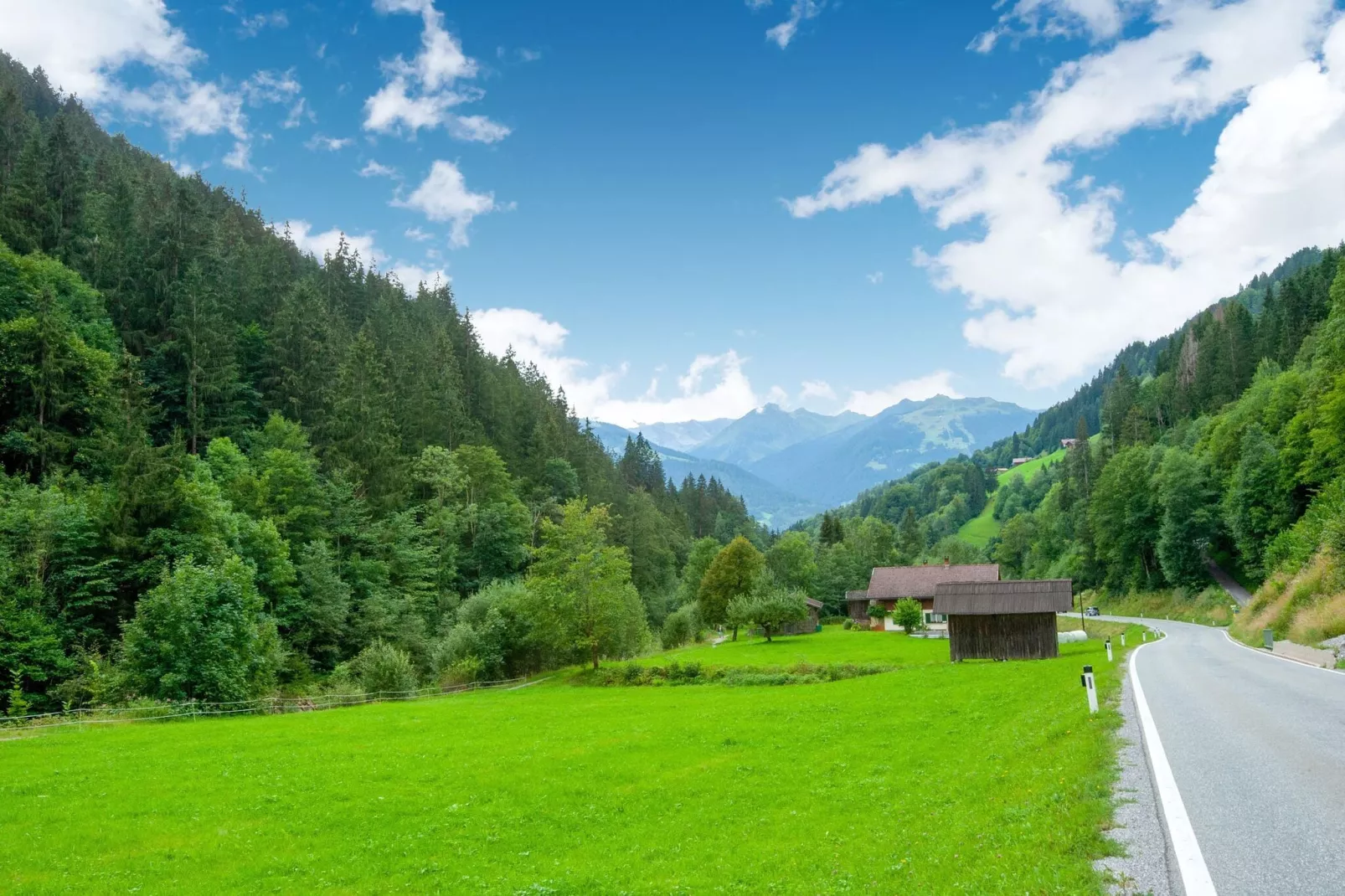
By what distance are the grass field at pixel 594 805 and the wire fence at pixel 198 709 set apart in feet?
8.68

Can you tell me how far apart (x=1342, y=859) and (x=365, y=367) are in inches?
3312

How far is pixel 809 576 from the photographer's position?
118 m

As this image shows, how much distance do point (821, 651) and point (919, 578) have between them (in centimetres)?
3537

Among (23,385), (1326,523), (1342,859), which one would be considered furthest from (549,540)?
(1342,859)

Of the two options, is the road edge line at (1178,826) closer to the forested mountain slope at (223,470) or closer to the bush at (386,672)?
the forested mountain slope at (223,470)

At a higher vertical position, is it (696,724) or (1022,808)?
(1022,808)

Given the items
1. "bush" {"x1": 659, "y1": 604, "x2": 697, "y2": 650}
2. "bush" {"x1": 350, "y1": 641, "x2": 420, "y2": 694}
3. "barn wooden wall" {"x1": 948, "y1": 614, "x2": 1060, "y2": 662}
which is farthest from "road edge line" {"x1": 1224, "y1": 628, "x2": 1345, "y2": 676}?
"bush" {"x1": 659, "y1": 604, "x2": 697, "y2": 650}

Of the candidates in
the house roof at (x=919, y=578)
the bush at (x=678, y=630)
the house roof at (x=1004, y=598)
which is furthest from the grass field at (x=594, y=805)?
the house roof at (x=919, y=578)

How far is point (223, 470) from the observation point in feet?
193

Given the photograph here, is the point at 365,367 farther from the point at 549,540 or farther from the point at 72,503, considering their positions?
the point at 72,503

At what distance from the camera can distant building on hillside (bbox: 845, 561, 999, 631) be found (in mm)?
93875

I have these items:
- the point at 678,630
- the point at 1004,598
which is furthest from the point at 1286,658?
the point at 678,630

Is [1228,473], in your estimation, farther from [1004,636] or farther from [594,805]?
[594,805]

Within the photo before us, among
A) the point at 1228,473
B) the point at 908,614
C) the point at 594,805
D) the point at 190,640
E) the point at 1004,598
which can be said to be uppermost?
the point at 1228,473
